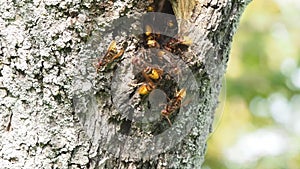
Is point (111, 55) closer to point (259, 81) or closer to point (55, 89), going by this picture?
point (55, 89)

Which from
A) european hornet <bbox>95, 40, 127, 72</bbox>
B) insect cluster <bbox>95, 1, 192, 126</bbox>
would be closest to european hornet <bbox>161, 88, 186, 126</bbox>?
insect cluster <bbox>95, 1, 192, 126</bbox>

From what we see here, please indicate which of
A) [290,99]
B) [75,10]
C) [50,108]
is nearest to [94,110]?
[50,108]

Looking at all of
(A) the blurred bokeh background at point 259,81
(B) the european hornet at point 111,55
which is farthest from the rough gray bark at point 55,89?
(A) the blurred bokeh background at point 259,81

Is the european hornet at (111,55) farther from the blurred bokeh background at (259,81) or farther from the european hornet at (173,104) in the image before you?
the blurred bokeh background at (259,81)

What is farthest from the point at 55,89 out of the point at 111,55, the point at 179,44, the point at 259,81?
the point at 259,81

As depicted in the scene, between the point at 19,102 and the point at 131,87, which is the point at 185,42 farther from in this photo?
the point at 19,102

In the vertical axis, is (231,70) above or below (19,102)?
above
